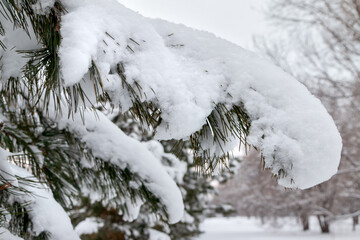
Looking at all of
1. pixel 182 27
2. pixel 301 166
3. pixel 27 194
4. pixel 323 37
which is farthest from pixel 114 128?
pixel 323 37

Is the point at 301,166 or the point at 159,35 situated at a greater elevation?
the point at 159,35

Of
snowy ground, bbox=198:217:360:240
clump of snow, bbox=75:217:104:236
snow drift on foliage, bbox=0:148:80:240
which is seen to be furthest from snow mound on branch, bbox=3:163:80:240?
snowy ground, bbox=198:217:360:240

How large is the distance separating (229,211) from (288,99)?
32.2 feet

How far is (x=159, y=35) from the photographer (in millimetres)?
848

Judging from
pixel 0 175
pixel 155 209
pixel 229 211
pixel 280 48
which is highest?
pixel 280 48

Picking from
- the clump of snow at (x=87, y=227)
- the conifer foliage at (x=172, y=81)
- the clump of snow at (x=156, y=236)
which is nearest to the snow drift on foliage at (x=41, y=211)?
the conifer foliage at (x=172, y=81)

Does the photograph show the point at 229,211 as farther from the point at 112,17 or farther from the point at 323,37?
the point at 112,17

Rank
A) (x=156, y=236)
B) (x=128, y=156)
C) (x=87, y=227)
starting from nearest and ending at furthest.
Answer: (x=128, y=156)
(x=87, y=227)
(x=156, y=236)

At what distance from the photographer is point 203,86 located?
77 cm

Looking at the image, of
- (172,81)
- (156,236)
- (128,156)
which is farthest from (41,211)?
(156,236)

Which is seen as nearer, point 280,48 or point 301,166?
point 301,166

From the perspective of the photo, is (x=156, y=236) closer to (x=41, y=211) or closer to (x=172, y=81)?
(x=41, y=211)

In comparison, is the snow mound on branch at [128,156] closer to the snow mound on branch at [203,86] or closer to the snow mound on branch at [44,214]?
the snow mound on branch at [44,214]

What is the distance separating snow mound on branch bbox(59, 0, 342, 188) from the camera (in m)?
0.72
